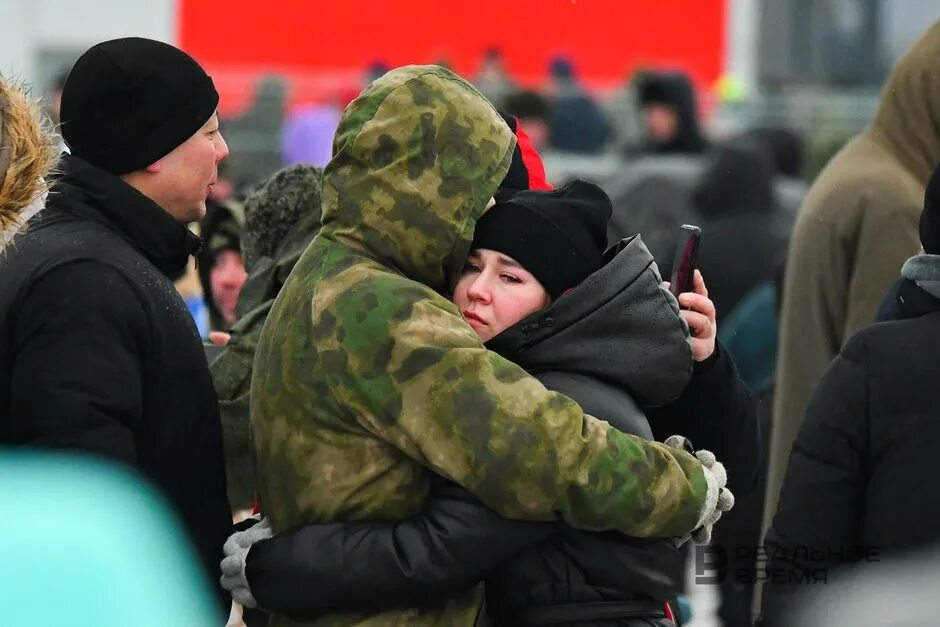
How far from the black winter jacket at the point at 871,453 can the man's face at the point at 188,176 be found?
1.32m

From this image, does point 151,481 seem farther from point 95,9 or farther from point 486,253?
point 95,9

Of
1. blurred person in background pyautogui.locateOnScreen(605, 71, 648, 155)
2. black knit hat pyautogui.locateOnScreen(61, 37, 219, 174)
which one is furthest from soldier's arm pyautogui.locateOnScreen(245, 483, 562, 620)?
blurred person in background pyautogui.locateOnScreen(605, 71, 648, 155)

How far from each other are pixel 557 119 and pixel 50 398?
1218 centimetres

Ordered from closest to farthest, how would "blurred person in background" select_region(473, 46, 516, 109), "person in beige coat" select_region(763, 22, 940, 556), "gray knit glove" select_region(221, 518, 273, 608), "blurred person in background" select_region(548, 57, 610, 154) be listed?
"gray knit glove" select_region(221, 518, 273, 608), "person in beige coat" select_region(763, 22, 940, 556), "blurred person in background" select_region(548, 57, 610, 154), "blurred person in background" select_region(473, 46, 516, 109)

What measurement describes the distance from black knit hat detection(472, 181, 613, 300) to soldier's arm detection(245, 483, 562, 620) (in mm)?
441

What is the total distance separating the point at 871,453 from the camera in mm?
3426

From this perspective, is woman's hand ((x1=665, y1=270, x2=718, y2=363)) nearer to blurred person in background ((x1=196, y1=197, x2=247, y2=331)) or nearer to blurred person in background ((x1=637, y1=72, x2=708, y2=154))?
blurred person in background ((x1=196, y1=197, x2=247, y2=331))

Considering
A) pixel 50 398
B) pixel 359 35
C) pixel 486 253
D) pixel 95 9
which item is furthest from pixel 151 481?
pixel 359 35

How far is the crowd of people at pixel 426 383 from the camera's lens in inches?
110

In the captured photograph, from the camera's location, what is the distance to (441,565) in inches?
112

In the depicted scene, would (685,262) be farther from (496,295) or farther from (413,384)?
(413,384)

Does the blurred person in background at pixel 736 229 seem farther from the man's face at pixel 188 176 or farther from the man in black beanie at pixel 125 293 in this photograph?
the man in black beanie at pixel 125 293

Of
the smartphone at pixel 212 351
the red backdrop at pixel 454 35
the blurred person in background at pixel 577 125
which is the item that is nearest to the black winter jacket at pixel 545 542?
the smartphone at pixel 212 351

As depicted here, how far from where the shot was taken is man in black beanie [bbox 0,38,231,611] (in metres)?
3.07
